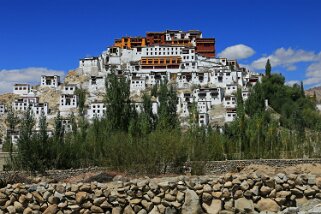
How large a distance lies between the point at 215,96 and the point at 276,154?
1669 inches

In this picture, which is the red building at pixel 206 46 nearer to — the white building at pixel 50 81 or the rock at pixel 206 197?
the white building at pixel 50 81

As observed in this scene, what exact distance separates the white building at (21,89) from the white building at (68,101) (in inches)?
427

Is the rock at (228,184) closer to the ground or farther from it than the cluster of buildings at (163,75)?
closer to the ground

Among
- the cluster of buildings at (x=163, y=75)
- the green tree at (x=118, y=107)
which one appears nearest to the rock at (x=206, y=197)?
the green tree at (x=118, y=107)

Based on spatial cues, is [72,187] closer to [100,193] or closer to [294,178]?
[100,193]

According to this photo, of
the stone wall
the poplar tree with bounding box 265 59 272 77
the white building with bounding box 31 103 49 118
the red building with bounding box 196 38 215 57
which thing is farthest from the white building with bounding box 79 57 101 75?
the stone wall

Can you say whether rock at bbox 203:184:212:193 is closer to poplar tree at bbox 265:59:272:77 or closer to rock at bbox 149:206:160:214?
rock at bbox 149:206:160:214

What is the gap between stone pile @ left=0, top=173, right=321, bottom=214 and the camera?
9438 millimetres

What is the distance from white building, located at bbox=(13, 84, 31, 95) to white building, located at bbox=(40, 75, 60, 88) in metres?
3.01

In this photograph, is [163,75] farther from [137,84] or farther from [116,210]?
[116,210]

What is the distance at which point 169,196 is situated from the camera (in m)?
9.46

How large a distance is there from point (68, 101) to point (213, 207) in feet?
225

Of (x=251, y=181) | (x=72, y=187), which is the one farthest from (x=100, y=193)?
(x=251, y=181)

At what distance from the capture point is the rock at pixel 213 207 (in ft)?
30.7
